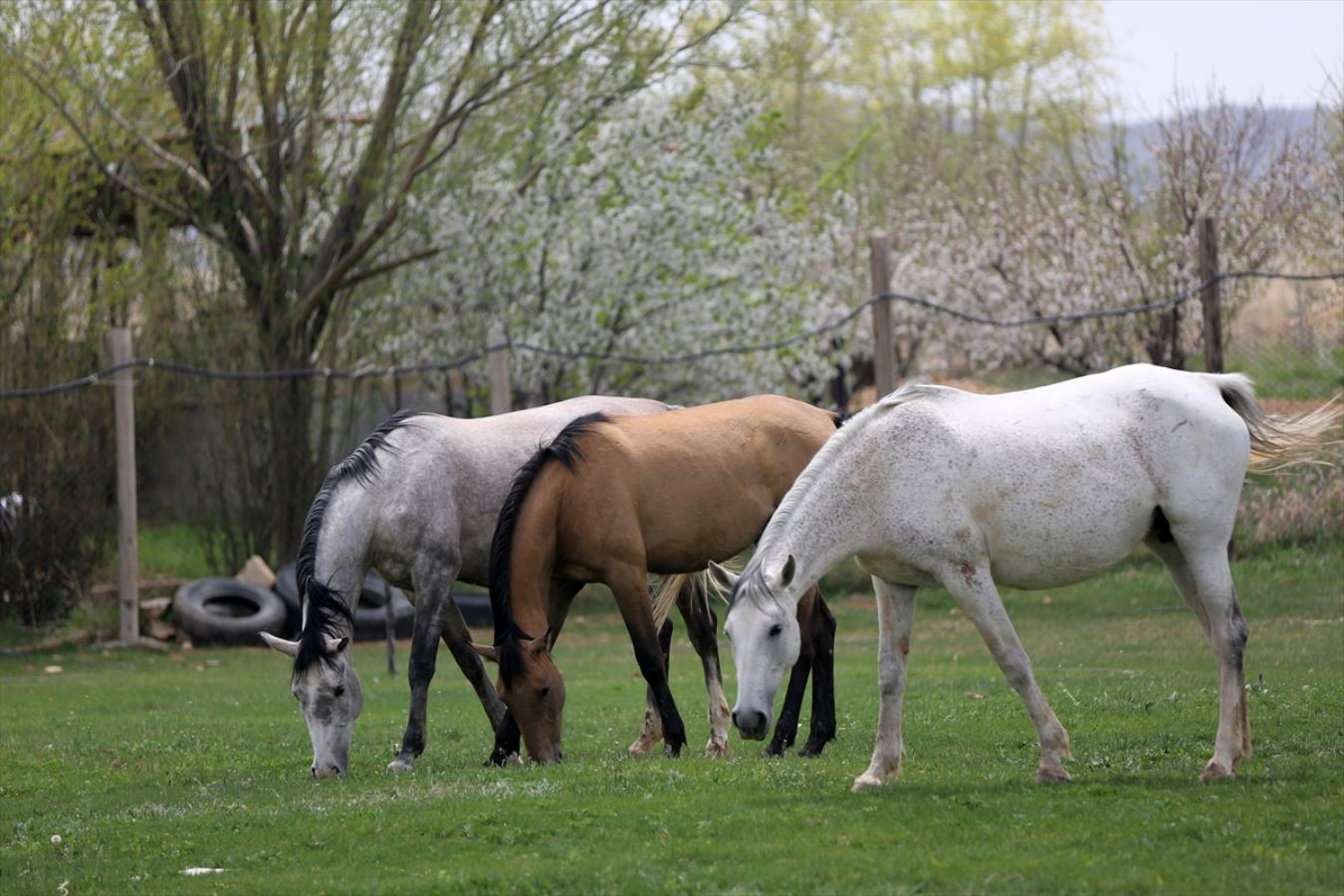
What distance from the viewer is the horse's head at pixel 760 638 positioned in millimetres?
6508

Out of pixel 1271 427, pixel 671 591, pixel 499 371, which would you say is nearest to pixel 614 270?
pixel 499 371

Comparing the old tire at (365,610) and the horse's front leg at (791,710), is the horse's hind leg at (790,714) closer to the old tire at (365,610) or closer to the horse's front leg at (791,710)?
the horse's front leg at (791,710)

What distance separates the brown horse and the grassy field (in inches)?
20.9

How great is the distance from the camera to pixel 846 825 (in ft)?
19.4

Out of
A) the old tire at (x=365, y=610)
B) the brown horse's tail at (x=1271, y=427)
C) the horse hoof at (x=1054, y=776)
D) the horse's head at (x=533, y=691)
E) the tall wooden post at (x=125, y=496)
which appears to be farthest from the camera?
the old tire at (x=365, y=610)

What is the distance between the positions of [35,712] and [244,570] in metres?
6.09

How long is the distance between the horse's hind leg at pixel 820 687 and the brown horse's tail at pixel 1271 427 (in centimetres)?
232

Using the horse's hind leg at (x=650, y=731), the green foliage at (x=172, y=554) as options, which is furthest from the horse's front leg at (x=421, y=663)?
the green foliage at (x=172, y=554)

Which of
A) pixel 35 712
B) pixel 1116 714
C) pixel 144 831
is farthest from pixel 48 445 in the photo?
pixel 1116 714

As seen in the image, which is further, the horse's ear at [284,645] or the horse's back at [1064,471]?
the horse's ear at [284,645]

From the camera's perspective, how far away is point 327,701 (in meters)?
8.23

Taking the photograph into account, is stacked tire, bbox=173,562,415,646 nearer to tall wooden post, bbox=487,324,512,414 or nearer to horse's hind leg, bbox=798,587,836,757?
tall wooden post, bbox=487,324,512,414

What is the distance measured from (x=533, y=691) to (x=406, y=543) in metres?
1.37

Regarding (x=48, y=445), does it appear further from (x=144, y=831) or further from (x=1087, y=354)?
(x=1087, y=354)
